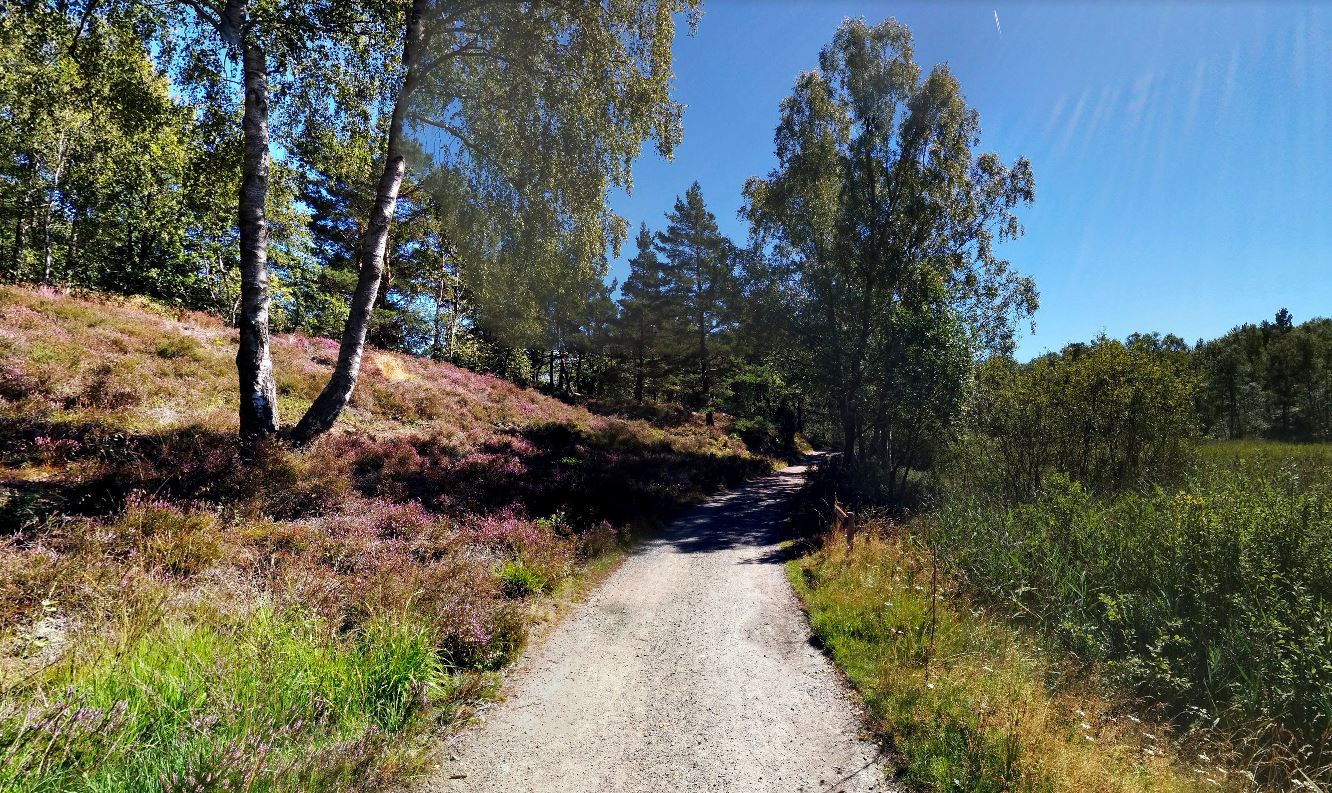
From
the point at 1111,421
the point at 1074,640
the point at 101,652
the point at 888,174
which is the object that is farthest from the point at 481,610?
the point at 888,174

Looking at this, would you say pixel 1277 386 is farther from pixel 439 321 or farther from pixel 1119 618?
pixel 439 321

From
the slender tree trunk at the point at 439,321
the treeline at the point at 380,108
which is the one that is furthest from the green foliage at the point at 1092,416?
the slender tree trunk at the point at 439,321

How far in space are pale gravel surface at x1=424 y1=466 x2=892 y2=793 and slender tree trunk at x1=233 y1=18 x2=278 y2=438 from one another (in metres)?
7.26

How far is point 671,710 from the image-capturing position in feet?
15.5

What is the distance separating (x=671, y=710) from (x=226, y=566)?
17.3ft

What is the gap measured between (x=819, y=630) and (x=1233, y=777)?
13.5 ft

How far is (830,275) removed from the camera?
1956 centimetres

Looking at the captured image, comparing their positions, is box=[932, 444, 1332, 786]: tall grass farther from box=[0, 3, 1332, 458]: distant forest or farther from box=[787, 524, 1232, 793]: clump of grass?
box=[0, 3, 1332, 458]: distant forest

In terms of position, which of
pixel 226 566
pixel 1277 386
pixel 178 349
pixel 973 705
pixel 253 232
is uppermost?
pixel 1277 386

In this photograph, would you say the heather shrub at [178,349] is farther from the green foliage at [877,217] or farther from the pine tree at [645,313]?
the pine tree at [645,313]

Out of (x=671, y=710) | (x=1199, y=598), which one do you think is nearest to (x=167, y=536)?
(x=671, y=710)

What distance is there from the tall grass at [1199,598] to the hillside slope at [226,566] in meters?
7.62

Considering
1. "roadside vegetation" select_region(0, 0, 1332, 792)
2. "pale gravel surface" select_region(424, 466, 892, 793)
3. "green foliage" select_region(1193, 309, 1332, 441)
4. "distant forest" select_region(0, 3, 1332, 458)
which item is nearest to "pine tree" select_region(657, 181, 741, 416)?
"distant forest" select_region(0, 3, 1332, 458)

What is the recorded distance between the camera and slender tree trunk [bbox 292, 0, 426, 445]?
948 centimetres
